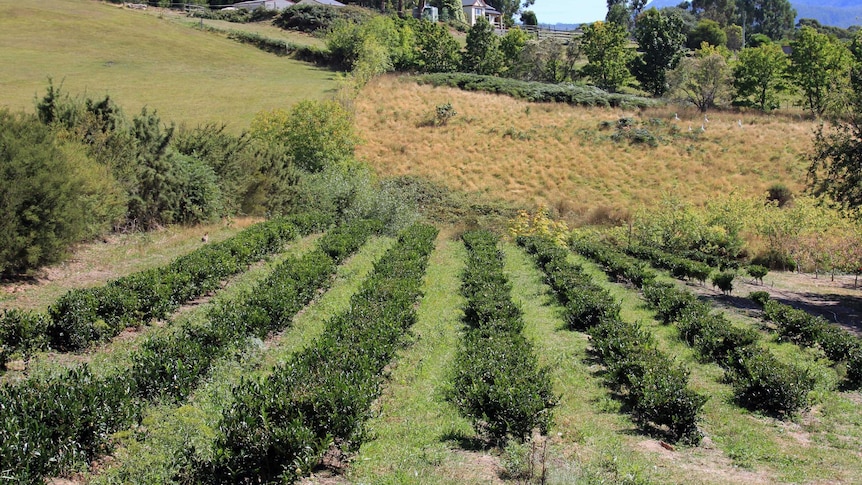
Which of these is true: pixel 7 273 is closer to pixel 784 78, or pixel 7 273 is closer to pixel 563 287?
pixel 563 287

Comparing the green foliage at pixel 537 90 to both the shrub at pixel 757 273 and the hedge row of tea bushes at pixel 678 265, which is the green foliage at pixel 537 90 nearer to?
the hedge row of tea bushes at pixel 678 265

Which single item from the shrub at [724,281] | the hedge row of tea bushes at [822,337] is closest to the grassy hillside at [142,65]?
the shrub at [724,281]

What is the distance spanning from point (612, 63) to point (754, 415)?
79964 mm

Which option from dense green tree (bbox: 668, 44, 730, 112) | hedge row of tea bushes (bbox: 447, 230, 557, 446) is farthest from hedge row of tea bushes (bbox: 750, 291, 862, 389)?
dense green tree (bbox: 668, 44, 730, 112)

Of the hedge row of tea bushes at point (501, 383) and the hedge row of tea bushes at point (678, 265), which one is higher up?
the hedge row of tea bushes at point (501, 383)

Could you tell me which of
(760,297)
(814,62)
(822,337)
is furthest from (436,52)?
(822,337)

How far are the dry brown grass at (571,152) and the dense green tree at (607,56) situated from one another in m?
18.9

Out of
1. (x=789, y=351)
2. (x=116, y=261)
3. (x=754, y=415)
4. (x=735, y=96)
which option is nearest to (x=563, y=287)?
(x=789, y=351)

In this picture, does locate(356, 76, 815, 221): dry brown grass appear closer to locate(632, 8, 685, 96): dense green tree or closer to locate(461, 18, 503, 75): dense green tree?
locate(461, 18, 503, 75): dense green tree

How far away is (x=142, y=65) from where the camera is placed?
6638 centimetres

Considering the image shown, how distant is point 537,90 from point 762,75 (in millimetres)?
29242

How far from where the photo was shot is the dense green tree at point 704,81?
69812 mm

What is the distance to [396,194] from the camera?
42.5m

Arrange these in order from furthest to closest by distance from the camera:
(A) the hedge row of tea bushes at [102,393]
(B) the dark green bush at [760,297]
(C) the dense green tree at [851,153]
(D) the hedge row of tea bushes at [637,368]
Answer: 1. (C) the dense green tree at [851,153]
2. (B) the dark green bush at [760,297]
3. (D) the hedge row of tea bushes at [637,368]
4. (A) the hedge row of tea bushes at [102,393]
